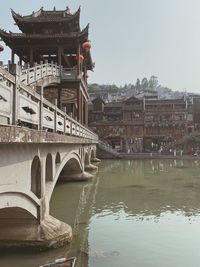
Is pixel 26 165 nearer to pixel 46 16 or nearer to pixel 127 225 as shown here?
pixel 127 225

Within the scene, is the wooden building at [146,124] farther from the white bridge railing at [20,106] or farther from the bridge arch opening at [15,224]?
the bridge arch opening at [15,224]

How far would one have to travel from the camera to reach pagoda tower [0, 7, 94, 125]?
3691 cm

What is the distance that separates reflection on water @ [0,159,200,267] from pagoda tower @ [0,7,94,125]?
12.5 meters

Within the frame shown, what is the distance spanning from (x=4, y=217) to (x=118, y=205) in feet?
34.8

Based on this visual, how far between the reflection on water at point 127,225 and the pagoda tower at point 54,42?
1252cm

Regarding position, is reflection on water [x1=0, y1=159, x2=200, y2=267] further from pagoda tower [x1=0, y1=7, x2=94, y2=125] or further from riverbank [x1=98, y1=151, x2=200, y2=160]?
riverbank [x1=98, y1=151, x2=200, y2=160]

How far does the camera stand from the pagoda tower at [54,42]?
36906 mm

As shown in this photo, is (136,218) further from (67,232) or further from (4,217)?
(4,217)

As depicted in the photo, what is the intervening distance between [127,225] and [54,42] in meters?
26.1

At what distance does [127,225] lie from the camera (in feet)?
53.6

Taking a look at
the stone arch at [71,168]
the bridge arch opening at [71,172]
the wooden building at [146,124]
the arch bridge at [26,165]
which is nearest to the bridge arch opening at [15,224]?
the arch bridge at [26,165]

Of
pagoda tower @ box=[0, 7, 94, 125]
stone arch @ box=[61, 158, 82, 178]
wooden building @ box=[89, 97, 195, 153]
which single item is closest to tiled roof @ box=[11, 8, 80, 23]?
pagoda tower @ box=[0, 7, 94, 125]

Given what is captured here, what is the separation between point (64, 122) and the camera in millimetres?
17000

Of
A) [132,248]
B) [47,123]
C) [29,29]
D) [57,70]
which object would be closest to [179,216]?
[132,248]
